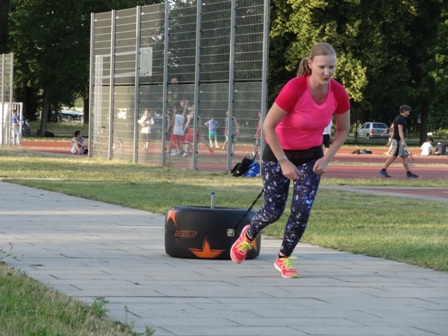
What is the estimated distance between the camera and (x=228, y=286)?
890 cm

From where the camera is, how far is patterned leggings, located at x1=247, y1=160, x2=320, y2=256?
9337 mm

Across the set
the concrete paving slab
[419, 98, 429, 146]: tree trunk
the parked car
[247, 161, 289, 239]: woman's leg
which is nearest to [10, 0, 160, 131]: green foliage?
[419, 98, 429, 146]: tree trunk

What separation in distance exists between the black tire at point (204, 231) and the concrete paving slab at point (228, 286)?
0.38 ft

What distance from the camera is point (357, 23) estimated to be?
6028 centimetres

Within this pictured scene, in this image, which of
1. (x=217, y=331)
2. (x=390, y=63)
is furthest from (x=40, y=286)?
(x=390, y=63)

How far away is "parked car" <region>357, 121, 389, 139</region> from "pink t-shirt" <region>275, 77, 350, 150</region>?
87839mm

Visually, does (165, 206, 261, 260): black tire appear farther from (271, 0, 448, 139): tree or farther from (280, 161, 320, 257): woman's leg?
(271, 0, 448, 139): tree

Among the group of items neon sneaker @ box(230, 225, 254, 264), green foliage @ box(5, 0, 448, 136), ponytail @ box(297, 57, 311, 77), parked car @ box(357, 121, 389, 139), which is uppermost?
green foliage @ box(5, 0, 448, 136)

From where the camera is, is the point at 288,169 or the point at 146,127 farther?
the point at 146,127

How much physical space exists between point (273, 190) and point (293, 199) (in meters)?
0.19

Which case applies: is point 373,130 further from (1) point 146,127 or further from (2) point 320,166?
(2) point 320,166

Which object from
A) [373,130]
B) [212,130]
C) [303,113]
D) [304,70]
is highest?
[304,70]

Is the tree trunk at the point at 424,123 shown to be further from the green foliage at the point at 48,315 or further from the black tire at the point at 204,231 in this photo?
the green foliage at the point at 48,315

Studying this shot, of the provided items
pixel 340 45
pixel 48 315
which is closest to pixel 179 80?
pixel 48 315
